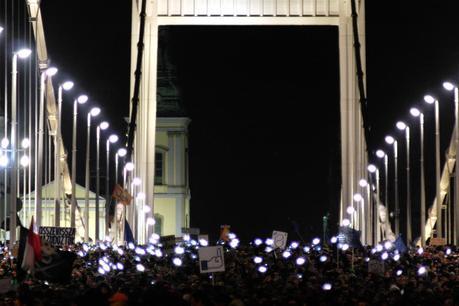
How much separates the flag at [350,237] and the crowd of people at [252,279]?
0.32 m

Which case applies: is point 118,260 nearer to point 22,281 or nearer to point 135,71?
point 22,281

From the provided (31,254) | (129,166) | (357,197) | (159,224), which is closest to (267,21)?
(357,197)

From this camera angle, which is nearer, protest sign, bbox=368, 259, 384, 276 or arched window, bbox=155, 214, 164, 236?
protest sign, bbox=368, 259, 384, 276

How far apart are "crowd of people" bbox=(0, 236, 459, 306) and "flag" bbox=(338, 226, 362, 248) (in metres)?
0.32

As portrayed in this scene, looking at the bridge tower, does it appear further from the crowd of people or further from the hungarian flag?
the hungarian flag

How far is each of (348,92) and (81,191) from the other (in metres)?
24.1

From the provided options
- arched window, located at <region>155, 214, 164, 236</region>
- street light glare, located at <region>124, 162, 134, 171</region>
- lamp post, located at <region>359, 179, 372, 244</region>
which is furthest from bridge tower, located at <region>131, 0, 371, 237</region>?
arched window, located at <region>155, 214, 164, 236</region>

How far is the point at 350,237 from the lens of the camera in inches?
1254

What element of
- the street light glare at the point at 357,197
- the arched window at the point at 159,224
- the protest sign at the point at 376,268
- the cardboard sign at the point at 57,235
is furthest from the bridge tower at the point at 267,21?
the arched window at the point at 159,224

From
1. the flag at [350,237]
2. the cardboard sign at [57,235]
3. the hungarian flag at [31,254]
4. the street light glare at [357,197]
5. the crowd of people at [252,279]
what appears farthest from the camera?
the street light glare at [357,197]

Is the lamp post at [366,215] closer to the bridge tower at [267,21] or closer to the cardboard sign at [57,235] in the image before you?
A: the bridge tower at [267,21]

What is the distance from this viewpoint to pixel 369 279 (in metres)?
24.2

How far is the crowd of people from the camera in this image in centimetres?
1562

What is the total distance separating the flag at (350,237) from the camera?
104ft
